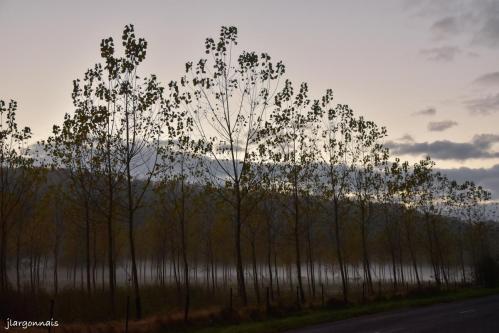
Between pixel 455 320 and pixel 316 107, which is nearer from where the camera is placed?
pixel 455 320

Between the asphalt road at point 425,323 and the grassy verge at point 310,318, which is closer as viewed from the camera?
the asphalt road at point 425,323

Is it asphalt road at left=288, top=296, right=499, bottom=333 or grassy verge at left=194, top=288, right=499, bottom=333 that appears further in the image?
grassy verge at left=194, top=288, right=499, bottom=333

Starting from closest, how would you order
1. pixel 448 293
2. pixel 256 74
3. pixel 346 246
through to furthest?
pixel 256 74 < pixel 448 293 < pixel 346 246

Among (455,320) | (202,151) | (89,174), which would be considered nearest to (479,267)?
(455,320)

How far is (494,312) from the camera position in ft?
79.7

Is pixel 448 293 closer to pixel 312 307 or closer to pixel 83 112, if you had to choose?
pixel 312 307

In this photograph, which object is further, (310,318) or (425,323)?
(310,318)

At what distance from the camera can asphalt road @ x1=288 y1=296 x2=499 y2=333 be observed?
18.6 metres

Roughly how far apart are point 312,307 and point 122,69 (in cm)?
2006

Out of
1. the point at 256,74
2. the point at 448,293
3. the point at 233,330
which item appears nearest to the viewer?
the point at 233,330

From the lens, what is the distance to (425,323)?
20531 mm

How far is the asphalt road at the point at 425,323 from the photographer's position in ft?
61.1

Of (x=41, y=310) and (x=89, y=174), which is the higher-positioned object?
(x=89, y=174)

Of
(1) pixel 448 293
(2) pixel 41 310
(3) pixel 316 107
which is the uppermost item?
(3) pixel 316 107
